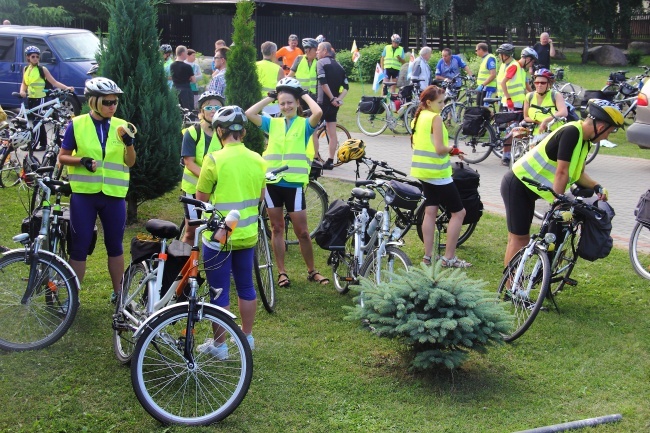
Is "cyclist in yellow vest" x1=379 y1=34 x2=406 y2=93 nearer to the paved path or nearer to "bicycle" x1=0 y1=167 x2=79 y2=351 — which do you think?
the paved path

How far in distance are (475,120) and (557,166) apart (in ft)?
24.8

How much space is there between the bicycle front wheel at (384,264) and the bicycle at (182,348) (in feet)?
5.73

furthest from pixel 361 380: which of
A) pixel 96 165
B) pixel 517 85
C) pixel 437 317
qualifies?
pixel 517 85

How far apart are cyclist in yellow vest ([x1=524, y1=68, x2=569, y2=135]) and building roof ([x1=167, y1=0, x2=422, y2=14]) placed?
22.5 m

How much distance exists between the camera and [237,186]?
571cm

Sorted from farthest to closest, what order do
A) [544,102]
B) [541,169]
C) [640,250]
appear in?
[544,102] → [640,250] → [541,169]

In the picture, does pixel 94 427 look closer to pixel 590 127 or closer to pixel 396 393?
pixel 396 393

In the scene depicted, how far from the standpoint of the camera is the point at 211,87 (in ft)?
45.5

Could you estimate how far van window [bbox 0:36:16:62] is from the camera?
18594mm

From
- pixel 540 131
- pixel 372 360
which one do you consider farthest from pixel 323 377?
pixel 540 131

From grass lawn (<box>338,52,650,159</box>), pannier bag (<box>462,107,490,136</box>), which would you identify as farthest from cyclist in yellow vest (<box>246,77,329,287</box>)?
grass lawn (<box>338,52,650,159</box>)

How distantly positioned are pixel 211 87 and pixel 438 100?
6.80 meters

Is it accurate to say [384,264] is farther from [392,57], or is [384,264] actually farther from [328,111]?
[392,57]

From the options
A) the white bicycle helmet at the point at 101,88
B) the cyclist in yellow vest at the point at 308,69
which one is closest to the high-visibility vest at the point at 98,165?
the white bicycle helmet at the point at 101,88
